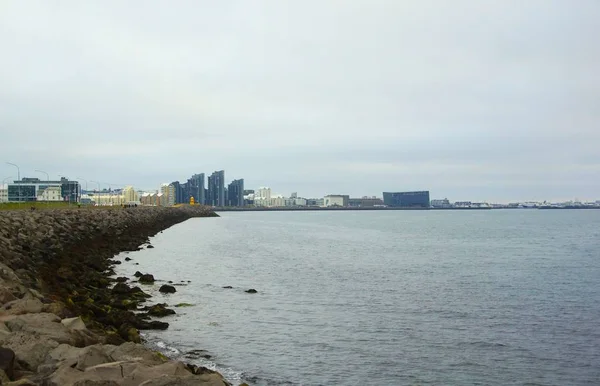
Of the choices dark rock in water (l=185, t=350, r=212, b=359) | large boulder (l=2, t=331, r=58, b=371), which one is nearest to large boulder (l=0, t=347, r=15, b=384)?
large boulder (l=2, t=331, r=58, b=371)

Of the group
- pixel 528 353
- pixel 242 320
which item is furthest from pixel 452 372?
pixel 242 320

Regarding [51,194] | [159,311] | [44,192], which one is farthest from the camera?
[44,192]

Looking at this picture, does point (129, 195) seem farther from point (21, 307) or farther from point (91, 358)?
point (91, 358)

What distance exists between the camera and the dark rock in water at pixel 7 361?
6.84 m

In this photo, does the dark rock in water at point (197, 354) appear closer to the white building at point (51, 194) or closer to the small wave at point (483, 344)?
the small wave at point (483, 344)

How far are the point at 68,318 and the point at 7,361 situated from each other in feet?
11.0

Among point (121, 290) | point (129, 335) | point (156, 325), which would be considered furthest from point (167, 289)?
point (129, 335)

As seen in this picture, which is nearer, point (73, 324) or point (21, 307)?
point (73, 324)

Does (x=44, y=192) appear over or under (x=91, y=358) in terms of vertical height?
over

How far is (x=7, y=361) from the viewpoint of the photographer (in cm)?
694

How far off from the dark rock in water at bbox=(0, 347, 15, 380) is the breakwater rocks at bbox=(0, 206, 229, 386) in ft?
0.04

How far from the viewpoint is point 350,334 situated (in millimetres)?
14727

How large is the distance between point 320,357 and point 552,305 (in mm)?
10698

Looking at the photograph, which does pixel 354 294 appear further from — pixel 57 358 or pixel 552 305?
pixel 57 358
